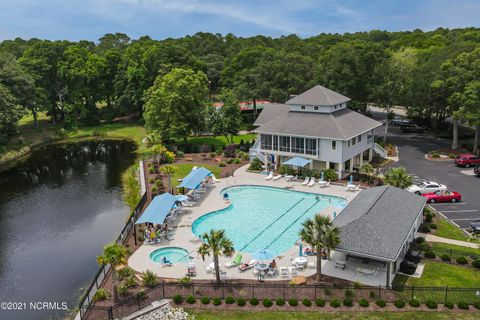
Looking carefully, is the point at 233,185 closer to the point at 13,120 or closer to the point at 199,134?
the point at 199,134

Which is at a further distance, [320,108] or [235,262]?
[320,108]

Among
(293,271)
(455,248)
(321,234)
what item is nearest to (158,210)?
(293,271)

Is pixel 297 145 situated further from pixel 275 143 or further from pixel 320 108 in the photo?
pixel 320 108

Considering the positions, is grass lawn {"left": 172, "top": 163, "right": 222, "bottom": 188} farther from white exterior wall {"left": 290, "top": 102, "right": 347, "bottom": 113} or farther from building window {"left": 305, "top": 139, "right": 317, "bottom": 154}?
white exterior wall {"left": 290, "top": 102, "right": 347, "bottom": 113}

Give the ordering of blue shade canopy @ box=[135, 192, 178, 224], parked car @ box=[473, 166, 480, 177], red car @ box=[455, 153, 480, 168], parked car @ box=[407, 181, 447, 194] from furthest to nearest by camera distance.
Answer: red car @ box=[455, 153, 480, 168], parked car @ box=[473, 166, 480, 177], parked car @ box=[407, 181, 447, 194], blue shade canopy @ box=[135, 192, 178, 224]

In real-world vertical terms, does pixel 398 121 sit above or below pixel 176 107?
below

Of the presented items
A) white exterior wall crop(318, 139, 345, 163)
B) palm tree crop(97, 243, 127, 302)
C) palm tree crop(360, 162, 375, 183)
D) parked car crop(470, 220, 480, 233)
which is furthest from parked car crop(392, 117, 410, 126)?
palm tree crop(97, 243, 127, 302)

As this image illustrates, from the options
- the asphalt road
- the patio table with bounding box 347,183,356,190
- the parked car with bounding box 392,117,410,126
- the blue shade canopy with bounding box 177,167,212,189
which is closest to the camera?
the asphalt road
